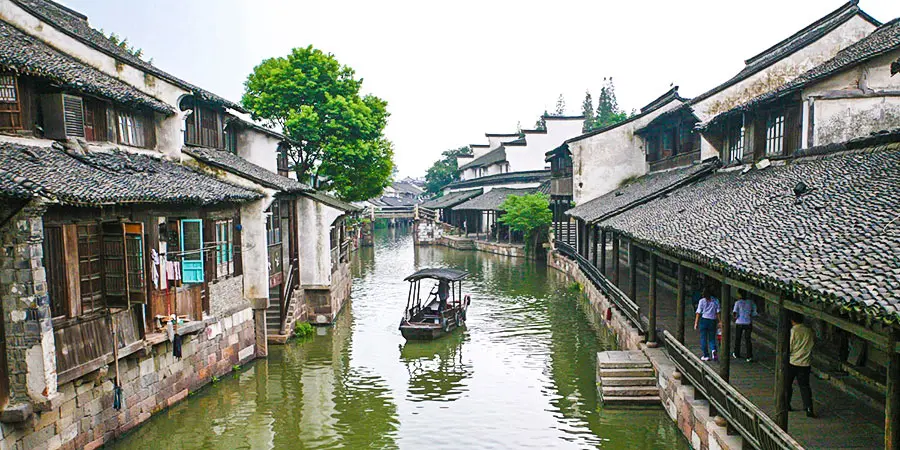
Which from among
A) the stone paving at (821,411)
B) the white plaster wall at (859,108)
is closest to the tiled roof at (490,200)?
the white plaster wall at (859,108)

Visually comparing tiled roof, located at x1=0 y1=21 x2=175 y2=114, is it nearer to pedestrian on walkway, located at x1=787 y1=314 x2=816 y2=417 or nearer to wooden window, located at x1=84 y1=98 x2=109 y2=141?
wooden window, located at x1=84 y1=98 x2=109 y2=141

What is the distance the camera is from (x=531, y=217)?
145ft

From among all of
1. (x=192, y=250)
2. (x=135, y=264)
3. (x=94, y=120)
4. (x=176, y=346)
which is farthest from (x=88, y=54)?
(x=176, y=346)

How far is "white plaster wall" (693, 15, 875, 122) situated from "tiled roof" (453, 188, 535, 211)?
90.0ft

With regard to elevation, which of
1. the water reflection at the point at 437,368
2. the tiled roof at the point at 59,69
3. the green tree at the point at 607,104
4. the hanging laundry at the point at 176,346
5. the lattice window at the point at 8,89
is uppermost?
the green tree at the point at 607,104

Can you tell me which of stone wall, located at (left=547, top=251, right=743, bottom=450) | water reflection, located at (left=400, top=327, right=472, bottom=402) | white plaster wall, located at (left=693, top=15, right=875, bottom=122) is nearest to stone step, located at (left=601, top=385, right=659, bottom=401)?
stone wall, located at (left=547, top=251, right=743, bottom=450)

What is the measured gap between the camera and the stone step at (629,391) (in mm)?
14789

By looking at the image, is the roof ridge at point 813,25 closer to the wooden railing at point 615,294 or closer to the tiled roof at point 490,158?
the wooden railing at point 615,294

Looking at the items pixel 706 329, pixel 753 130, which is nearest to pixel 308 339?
pixel 706 329

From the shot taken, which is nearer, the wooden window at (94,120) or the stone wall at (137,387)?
the stone wall at (137,387)

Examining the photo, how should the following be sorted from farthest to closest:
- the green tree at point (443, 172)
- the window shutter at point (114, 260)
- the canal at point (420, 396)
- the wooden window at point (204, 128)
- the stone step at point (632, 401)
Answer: the green tree at point (443, 172) → the wooden window at point (204, 128) → the stone step at point (632, 401) → the canal at point (420, 396) → the window shutter at point (114, 260)

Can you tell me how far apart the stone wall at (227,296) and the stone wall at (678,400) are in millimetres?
Answer: 11700

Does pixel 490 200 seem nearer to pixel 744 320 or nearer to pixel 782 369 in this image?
pixel 744 320

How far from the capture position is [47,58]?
45.4 feet
